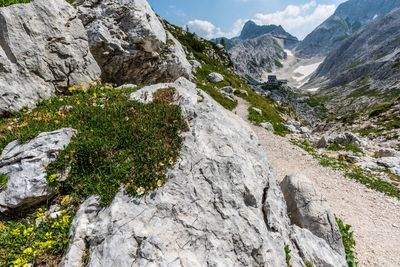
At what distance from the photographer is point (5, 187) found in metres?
8.35

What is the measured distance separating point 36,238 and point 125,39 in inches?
702

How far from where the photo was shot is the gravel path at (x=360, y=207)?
13500mm

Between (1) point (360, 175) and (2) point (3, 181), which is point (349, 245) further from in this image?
(2) point (3, 181)

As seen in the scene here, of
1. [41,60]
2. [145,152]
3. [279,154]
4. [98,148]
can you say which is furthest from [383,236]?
[41,60]

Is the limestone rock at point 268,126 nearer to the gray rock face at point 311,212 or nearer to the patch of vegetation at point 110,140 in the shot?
the gray rock face at point 311,212

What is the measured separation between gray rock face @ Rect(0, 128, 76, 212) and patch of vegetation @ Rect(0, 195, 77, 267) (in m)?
0.50

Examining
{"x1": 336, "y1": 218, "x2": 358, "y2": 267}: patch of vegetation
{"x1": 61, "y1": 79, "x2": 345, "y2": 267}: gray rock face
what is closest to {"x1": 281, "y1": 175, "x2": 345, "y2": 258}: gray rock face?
{"x1": 336, "y1": 218, "x2": 358, "y2": 267}: patch of vegetation

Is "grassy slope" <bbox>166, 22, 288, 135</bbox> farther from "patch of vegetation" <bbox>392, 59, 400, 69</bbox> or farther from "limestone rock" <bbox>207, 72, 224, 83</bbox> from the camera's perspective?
"patch of vegetation" <bbox>392, 59, 400, 69</bbox>

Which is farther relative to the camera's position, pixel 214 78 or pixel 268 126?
pixel 214 78

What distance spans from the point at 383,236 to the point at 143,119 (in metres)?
14.3

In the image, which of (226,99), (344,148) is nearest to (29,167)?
(344,148)

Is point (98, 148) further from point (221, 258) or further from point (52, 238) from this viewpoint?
point (221, 258)

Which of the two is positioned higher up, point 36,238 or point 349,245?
point 349,245

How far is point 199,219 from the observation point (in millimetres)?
8070
